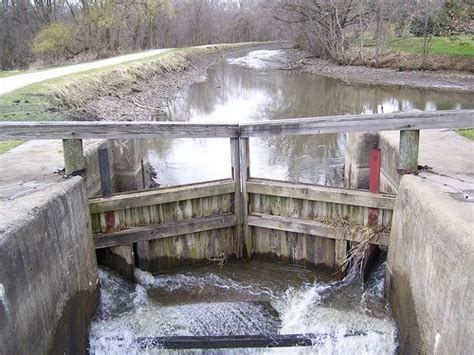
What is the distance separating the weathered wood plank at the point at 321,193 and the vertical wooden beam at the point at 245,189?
0.33 feet

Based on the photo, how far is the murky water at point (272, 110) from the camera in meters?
12.0

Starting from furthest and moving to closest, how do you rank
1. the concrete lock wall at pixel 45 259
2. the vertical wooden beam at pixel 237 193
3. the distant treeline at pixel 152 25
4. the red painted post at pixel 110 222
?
the distant treeline at pixel 152 25
the vertical wooden beam at pixel 237 193
the red painted post at pixel 110 222
the concrete lock wall at pixel 45 259

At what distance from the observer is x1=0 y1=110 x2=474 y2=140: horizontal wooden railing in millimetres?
6340

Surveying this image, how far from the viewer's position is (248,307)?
6609 mm

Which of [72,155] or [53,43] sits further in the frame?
[53,43]

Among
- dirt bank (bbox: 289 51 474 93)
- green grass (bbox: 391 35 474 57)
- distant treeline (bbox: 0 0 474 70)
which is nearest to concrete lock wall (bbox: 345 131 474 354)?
dirt bank (bbox: 289 51 474 93)

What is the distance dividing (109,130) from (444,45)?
104 ft

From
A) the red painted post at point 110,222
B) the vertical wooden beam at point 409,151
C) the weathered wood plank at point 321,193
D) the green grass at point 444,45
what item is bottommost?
the red painted post at point 110,222

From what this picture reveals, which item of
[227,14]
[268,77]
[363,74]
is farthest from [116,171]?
[227,14]

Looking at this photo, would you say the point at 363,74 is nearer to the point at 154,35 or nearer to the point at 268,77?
the point at 268,77

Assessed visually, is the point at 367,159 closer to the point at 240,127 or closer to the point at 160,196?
the point at 240,127

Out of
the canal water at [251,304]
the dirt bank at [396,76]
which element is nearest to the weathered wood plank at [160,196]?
the canal water at [251,304]

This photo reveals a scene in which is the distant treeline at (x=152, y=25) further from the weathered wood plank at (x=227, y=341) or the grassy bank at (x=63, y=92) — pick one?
the weathered wood plank at (x=227, y=341)

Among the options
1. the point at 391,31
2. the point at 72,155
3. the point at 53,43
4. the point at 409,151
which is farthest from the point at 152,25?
the point at 409,151
